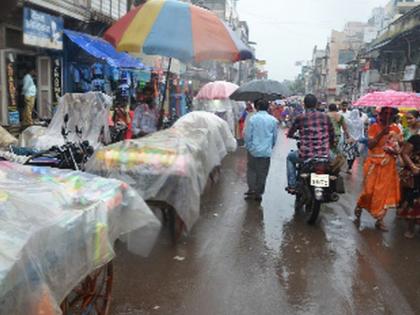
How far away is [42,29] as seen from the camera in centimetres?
1209

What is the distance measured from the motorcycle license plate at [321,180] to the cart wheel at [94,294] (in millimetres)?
3827

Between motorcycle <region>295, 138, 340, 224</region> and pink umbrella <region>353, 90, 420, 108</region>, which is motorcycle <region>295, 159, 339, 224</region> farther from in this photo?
pink umbrella <region>353, 90, 420, 108</region>

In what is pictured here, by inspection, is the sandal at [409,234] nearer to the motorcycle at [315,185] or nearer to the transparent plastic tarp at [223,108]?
the motorcycle at [315,185]

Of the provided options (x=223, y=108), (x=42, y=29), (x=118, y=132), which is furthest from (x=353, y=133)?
(x=42, y=29)

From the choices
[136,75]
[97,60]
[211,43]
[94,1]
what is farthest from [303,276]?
[136,75]

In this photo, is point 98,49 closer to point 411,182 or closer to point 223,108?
point 223,108

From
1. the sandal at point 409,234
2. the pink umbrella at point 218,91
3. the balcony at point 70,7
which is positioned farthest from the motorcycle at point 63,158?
the pink umbrella at point 218,91

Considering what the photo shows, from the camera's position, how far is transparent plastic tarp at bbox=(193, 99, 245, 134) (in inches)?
666

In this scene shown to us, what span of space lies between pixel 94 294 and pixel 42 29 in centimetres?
1013

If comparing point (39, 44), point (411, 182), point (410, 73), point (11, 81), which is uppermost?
point (410, 73)

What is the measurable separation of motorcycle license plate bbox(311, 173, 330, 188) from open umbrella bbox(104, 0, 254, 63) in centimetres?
206

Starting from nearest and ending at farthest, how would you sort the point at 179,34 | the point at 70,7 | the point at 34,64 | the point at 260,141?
1. the point at 179,34
2. the point at 260,141
3. the point at 34,64
4. the point at 70,7

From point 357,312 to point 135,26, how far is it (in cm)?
466

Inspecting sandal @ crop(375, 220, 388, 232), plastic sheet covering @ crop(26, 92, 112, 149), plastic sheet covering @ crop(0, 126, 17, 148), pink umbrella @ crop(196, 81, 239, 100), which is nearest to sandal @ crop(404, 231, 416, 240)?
sandal @ crop(375, 220, 388, 232)
